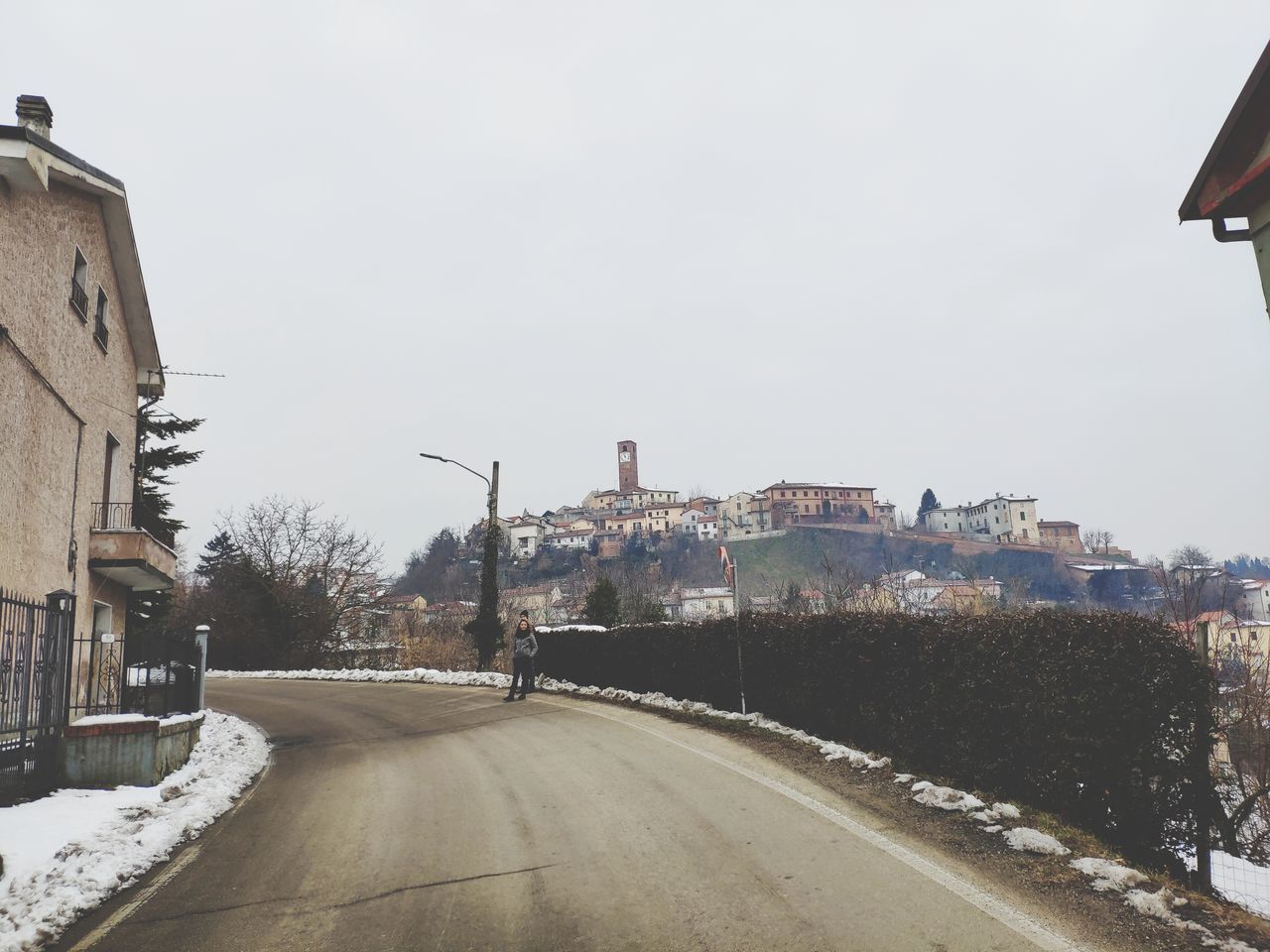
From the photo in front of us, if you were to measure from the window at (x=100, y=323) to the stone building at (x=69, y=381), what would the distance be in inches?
1.6

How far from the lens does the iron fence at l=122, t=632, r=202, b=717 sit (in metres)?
10.9

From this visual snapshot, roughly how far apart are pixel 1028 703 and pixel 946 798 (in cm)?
111

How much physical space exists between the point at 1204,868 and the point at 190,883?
7.09m

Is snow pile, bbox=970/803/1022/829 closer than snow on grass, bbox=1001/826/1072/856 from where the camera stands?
No

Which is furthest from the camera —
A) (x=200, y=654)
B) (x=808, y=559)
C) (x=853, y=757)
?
(x=808, y=559)

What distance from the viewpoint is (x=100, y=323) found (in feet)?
52.5

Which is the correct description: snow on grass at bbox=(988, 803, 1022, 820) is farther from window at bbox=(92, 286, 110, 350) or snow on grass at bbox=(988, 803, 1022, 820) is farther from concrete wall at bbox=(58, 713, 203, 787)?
window at bbox=(92, 286, 110, 350)

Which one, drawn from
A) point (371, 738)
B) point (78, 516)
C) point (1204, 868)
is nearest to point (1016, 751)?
point (1204, 868)

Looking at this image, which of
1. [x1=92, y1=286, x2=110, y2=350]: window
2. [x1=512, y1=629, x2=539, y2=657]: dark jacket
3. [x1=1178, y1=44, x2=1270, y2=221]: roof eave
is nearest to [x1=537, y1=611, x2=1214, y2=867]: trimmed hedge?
[x1=1178, y1=44, x2=1270, y2=221]: roof eave

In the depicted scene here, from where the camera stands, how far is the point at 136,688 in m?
11.5

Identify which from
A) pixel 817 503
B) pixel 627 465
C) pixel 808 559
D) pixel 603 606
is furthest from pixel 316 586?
pixel 627 465

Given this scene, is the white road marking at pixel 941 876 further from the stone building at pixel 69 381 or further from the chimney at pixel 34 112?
the chimney at pixel 34 112

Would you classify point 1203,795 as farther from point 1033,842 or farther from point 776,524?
point 776,524

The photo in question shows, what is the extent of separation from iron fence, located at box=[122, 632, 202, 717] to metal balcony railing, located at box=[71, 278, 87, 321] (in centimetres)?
676
